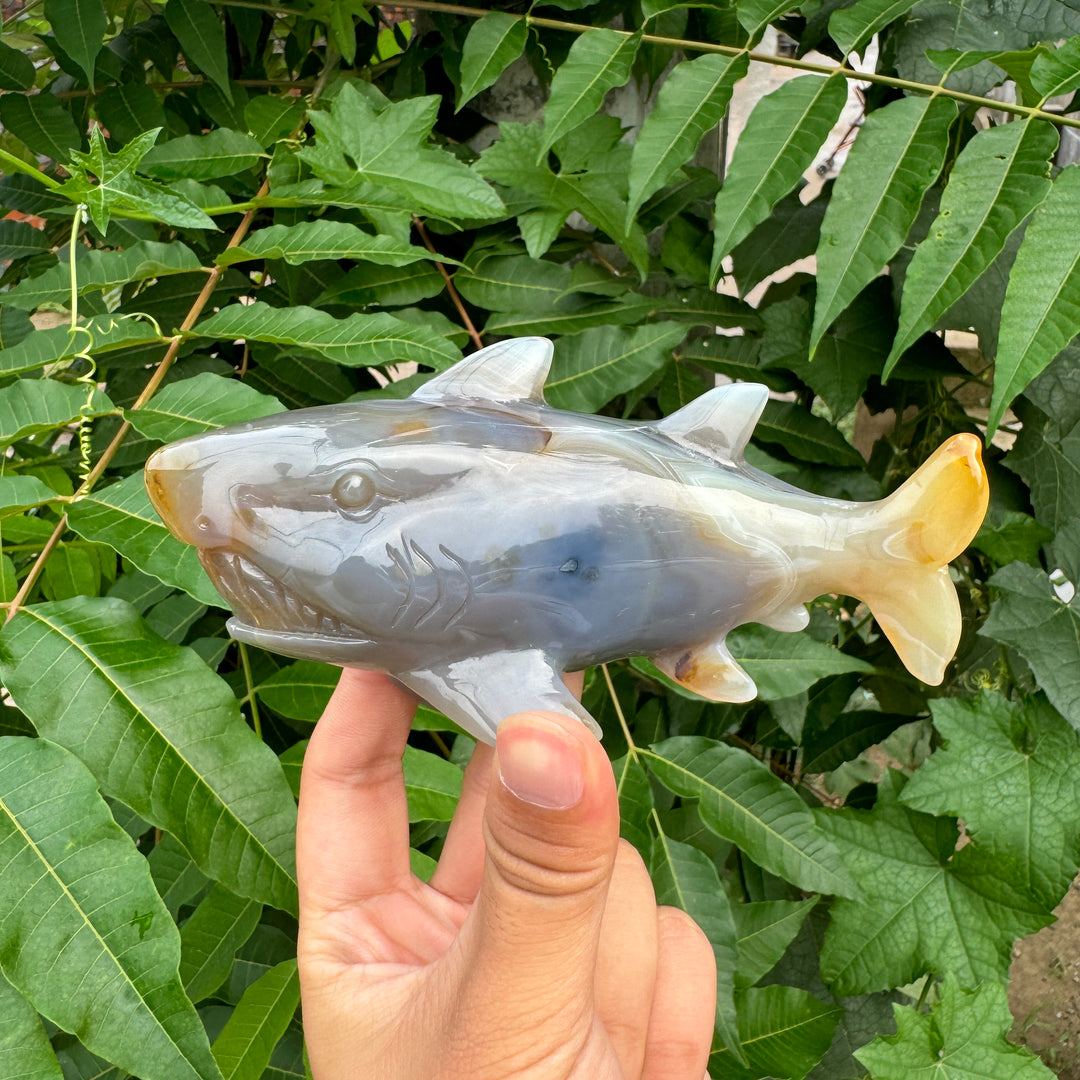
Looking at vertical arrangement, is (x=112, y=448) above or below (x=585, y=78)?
below

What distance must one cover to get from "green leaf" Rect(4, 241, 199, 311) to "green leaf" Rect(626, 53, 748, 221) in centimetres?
44

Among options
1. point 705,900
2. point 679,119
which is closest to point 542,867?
point 705,900

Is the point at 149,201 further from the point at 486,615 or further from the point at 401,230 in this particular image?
the point at 486,615

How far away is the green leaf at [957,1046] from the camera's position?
3.31ft

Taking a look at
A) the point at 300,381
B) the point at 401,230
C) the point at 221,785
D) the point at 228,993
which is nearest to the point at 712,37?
the point at 401,230

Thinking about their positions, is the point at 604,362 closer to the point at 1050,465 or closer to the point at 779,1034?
the point at 1050,465

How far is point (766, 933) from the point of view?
1108 mm

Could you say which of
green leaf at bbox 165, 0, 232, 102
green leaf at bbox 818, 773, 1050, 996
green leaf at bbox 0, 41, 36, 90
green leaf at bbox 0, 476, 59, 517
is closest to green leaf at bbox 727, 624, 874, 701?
green leaf at bbox 818, 773, 1050, 996

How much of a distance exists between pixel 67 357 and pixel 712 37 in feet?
2.71

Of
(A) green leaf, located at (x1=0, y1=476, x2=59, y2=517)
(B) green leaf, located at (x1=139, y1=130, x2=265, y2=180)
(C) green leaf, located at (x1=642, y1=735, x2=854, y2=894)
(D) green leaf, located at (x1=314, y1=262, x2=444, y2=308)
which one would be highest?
(B) green leaf, located at (x1=139, y1=130, x2=265, y2=180)

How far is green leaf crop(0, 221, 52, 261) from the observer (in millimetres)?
1312

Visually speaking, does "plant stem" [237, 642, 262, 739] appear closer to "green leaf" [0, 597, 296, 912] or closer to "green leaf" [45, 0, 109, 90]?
"green leaf" [0, 597, 296, 912]

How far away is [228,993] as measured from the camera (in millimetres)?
1125

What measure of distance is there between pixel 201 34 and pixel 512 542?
96 centimetres
